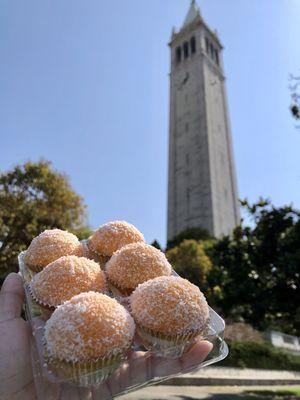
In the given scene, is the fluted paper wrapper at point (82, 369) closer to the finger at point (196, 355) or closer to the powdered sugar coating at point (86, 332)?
the powdered sugar coating at point (86, 332)

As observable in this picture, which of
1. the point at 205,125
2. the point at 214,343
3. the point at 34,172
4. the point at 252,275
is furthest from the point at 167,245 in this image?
the point at 214,343

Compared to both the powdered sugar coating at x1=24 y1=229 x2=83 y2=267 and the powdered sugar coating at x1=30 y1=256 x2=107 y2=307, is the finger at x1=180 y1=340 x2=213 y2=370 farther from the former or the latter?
the powdered sugar coating at x1=24 y1=229 x2=83 y2=267

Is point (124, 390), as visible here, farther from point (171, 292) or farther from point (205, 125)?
point (205, 125)

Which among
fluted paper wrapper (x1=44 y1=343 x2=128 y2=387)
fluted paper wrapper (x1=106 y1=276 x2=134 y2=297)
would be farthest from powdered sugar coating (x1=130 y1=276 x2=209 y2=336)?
fluted paper wrapper (x1=106 y1=276 x2=134 y2=297)

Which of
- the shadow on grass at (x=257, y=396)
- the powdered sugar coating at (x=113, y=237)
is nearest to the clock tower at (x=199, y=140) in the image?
the shadow on grass at (x=257, y=396)

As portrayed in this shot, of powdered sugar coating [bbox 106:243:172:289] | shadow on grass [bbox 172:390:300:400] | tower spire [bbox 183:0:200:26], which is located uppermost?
tower spire [bbox 183:0:200:26]

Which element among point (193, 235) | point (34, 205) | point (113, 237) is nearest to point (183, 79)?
point (193, 235)
